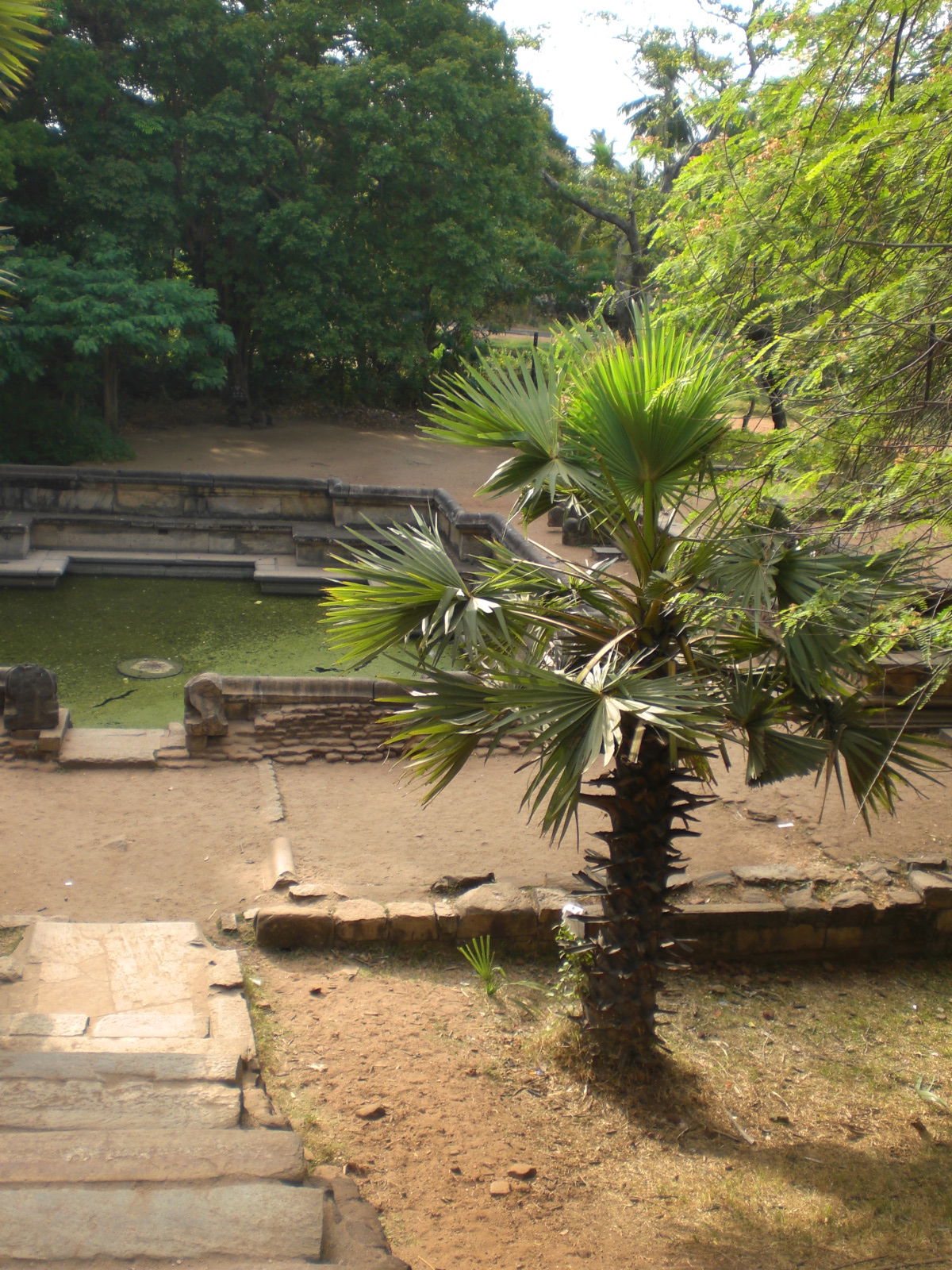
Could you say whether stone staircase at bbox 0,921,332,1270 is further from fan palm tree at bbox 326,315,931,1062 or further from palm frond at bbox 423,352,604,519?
palm frond at bbox 423,352,604,519

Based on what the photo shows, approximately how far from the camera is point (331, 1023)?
5.17 metres

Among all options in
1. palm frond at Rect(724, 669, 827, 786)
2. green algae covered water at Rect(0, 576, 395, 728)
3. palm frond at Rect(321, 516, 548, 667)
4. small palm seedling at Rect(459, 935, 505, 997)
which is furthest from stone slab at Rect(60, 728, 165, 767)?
palm frond at Rect(724, 669, 827, 786)

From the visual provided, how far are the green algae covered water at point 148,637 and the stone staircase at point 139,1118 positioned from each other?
4239mm

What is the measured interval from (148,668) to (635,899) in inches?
283

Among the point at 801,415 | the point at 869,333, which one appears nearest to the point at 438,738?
the point at 801,415

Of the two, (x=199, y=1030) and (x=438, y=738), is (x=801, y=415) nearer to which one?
(x=438, y=738)

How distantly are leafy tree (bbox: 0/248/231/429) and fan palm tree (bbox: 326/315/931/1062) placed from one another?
38.7 ft

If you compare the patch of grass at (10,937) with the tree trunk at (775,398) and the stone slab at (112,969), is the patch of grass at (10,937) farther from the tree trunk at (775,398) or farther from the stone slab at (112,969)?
the tree trunk at (775,398)

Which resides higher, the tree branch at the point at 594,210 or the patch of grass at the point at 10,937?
the tree branch at the point at 594,210

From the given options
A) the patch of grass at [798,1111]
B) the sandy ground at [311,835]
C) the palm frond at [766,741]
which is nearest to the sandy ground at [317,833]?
the sandy ground at [311,835]

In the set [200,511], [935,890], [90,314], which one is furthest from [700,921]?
[90,314]

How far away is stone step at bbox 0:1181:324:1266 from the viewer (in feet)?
8.07

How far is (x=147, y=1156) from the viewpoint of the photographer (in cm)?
304

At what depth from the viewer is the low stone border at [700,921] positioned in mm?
5949
